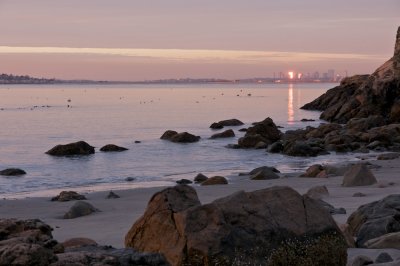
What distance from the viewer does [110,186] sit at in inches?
959

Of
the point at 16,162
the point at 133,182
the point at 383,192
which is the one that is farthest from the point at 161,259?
the point at 16,162

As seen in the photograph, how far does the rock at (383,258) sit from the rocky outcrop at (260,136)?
30.7 m

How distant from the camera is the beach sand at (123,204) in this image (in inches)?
512

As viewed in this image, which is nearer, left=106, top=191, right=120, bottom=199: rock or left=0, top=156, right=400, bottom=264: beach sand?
left=0, top=156, right=400, bottom=264: beach sand

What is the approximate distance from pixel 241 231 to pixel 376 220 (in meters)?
3.23

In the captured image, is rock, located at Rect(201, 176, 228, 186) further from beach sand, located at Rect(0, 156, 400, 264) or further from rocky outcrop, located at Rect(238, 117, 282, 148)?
rocky outcrop, located at Rect(238, 117, 282, 148)

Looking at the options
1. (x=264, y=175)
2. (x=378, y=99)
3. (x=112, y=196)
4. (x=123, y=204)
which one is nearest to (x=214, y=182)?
(x=264, y=175)

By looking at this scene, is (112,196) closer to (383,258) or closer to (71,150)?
(383,258)

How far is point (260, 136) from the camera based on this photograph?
41.0 meters

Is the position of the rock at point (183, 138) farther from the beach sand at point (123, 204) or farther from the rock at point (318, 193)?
the rock at point (318, 193)

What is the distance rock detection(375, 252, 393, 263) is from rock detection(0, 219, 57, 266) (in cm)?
426

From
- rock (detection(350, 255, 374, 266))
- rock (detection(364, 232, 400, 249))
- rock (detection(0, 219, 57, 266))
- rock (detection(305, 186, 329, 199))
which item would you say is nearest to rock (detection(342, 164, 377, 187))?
rock (detection(305, 186, 329, 199))

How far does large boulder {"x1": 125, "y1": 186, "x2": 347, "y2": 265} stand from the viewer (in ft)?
26.5

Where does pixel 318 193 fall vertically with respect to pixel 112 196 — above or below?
above
